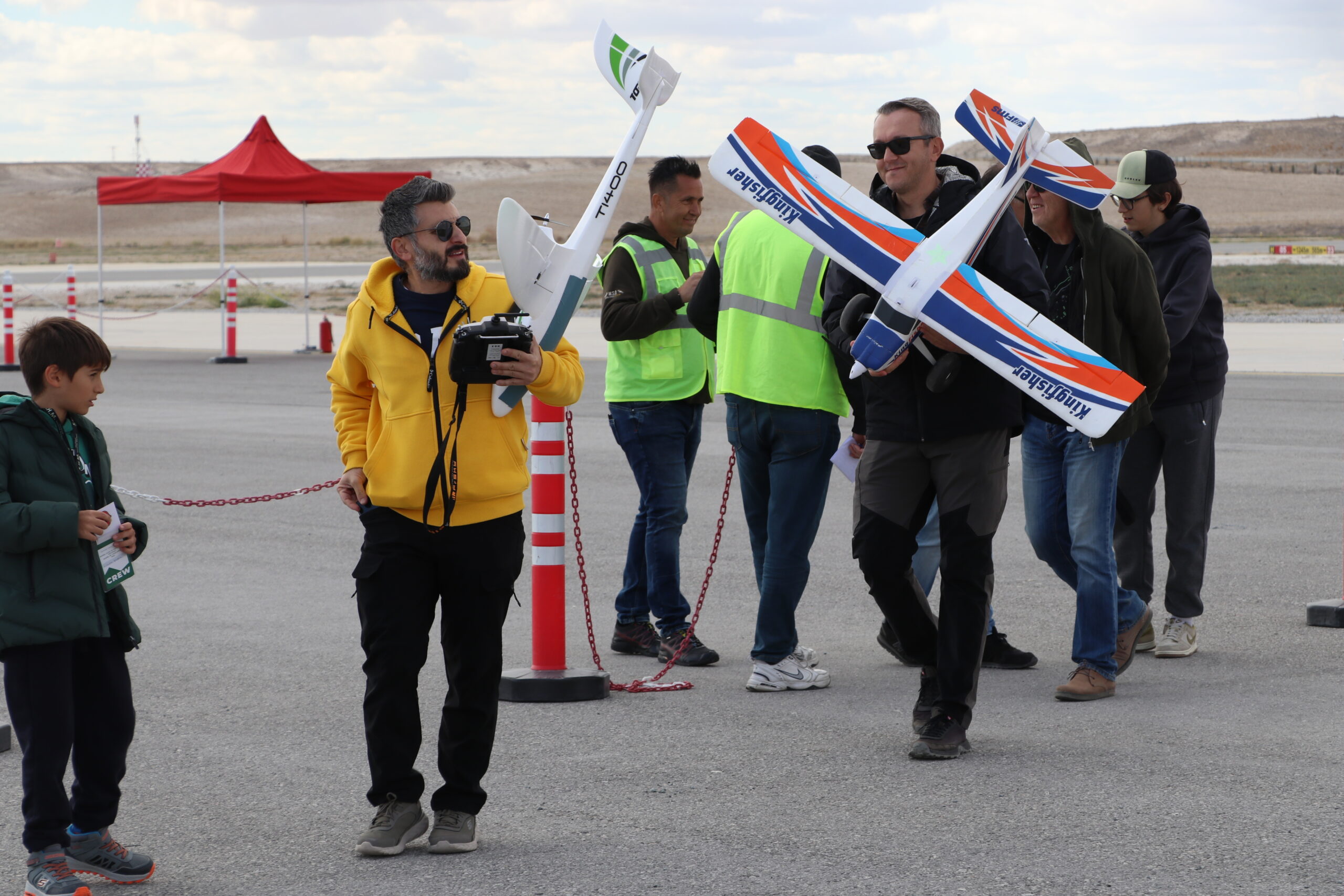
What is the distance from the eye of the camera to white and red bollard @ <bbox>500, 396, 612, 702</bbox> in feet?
18.9

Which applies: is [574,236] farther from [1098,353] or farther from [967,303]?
[1098,353]

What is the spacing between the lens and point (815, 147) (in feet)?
20.6

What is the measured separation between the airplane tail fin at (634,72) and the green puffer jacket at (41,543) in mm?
2218

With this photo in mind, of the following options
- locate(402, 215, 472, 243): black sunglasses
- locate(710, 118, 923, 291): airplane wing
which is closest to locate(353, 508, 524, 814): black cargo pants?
locate(402, 215, 472, 243): black sunglasses

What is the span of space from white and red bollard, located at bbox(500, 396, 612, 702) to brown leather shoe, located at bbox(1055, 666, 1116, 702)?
178cm

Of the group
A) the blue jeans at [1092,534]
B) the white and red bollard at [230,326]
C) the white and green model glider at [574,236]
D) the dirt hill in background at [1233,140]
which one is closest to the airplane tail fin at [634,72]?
the white and green model glider at [574,236]

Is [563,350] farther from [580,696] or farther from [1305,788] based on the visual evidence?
[1305,788]

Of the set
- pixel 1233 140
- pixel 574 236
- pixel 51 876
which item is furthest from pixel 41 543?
pixel 1233 140

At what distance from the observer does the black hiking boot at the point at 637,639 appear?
6.62 meters

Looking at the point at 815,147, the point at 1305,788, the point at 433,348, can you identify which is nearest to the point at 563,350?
the point at 433,348

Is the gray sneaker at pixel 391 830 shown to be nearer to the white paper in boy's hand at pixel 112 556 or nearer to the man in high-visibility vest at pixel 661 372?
the white paper in boy's hand at pixel 112 556

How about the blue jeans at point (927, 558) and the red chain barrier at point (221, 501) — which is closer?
the red chain barrier at point (221, 501)

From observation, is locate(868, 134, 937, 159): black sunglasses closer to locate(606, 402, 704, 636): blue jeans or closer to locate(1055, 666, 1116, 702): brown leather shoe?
locate(606, 402, 704, 636): blue jeans

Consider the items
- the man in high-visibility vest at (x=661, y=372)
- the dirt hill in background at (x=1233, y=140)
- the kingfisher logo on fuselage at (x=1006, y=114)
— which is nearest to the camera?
the kingfisher logo on fuselage at (x=1006, y=114)
